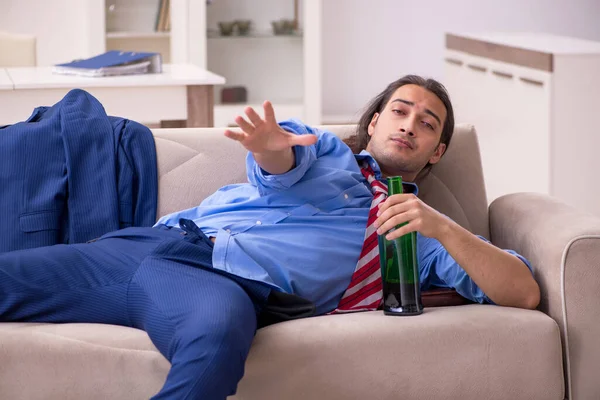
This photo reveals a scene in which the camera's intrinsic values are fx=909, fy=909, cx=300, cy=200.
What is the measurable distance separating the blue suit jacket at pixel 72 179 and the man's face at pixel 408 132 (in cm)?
58

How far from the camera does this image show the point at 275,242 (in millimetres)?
1967

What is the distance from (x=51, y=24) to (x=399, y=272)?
4.36 metres

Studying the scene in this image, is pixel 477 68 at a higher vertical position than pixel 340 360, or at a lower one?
higher

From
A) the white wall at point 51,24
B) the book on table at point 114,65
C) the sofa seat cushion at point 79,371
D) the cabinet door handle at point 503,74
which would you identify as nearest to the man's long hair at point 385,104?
the sofa seat cushion at point 79,371

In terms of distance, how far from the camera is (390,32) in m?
6.42

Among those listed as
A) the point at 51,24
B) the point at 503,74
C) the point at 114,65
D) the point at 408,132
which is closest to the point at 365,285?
the point at 408,132

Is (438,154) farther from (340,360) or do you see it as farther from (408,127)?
(340,360)

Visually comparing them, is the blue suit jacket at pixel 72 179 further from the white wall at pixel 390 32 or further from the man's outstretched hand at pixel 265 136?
the white wall at pixel 390 32

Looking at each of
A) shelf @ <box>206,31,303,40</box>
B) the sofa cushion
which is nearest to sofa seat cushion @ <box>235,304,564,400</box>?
the sofa cushion

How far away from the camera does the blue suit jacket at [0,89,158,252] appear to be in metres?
2.19

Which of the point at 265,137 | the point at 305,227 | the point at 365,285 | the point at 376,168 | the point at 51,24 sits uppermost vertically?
the point at 51,24

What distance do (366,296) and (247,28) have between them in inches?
148

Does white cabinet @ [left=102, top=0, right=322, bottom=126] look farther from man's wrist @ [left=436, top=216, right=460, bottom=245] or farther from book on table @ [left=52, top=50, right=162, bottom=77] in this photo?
man's wrist @ [left=436, top=216, right=460, bottom=245]

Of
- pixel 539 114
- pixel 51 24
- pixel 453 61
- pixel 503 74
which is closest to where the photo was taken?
pixel 539 114
